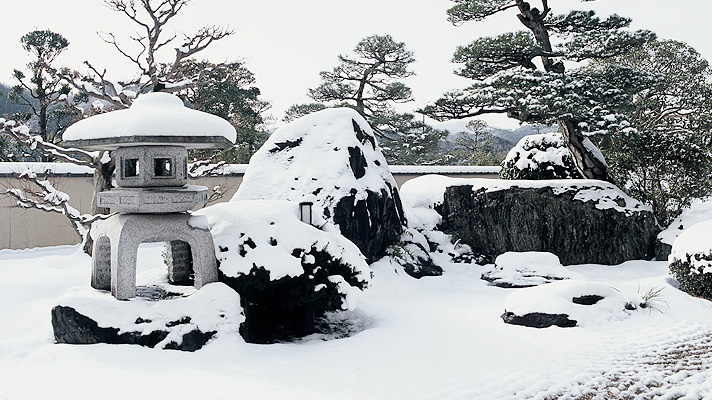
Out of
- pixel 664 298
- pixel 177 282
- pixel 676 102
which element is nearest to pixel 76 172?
pixel 177 282

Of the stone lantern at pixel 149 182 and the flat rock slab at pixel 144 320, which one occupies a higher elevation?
the stone lantern at pixel 149 182

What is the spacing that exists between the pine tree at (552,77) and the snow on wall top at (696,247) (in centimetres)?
326

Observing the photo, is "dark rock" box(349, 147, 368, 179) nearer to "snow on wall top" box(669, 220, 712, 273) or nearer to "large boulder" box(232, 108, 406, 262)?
"large boulder" box(232, 108, 406, 262)

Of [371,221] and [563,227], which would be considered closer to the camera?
[371,221]

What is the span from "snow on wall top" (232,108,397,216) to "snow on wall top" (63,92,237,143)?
347 cm

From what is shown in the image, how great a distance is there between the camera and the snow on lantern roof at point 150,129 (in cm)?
619

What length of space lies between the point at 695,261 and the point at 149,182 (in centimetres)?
849

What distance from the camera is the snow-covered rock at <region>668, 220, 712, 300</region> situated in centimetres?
852

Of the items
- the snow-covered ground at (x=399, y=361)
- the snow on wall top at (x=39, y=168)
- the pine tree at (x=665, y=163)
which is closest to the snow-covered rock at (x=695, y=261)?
the snow-covered ground at (x=399, y=361)

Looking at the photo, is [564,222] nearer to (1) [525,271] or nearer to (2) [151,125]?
(1) [525,271]

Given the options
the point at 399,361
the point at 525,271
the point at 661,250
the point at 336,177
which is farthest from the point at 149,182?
the point at 661,250

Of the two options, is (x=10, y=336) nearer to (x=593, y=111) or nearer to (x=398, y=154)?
(x=593, y=111)

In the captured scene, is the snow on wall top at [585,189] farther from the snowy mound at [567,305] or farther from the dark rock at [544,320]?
the dark rock at [544,320]

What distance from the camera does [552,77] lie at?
11992 mm
